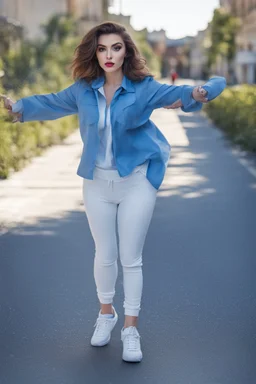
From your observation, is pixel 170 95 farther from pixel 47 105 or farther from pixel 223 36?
pixel 223 36

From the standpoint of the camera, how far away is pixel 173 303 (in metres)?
6.15

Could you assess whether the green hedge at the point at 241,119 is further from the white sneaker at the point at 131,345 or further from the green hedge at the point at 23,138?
the white sneaker at the point at 131,345

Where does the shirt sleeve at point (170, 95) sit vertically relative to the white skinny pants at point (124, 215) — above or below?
above

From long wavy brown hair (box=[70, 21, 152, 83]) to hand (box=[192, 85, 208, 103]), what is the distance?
29 cm

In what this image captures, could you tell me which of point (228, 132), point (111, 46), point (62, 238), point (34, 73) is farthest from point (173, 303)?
point (34, 73)

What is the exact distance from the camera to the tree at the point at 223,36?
69875 mm

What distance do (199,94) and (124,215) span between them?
0.73 metres

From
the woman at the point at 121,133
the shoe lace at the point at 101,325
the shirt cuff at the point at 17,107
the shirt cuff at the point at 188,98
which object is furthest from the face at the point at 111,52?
the shoe lace at the point at 101,325

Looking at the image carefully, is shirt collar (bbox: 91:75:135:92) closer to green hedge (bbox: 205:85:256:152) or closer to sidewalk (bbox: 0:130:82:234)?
sidewalk (bbox: 0:130:82:234)

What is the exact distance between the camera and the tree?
6988 cm

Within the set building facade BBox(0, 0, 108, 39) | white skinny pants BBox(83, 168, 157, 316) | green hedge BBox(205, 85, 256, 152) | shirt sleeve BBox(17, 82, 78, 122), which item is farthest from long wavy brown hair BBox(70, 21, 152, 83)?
building facade BBox(0, 0, 108, 39)

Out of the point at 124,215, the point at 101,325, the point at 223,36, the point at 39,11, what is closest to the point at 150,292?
the point at 101,325

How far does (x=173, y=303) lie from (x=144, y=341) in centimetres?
100

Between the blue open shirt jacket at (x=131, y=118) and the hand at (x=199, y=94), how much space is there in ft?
0.09
